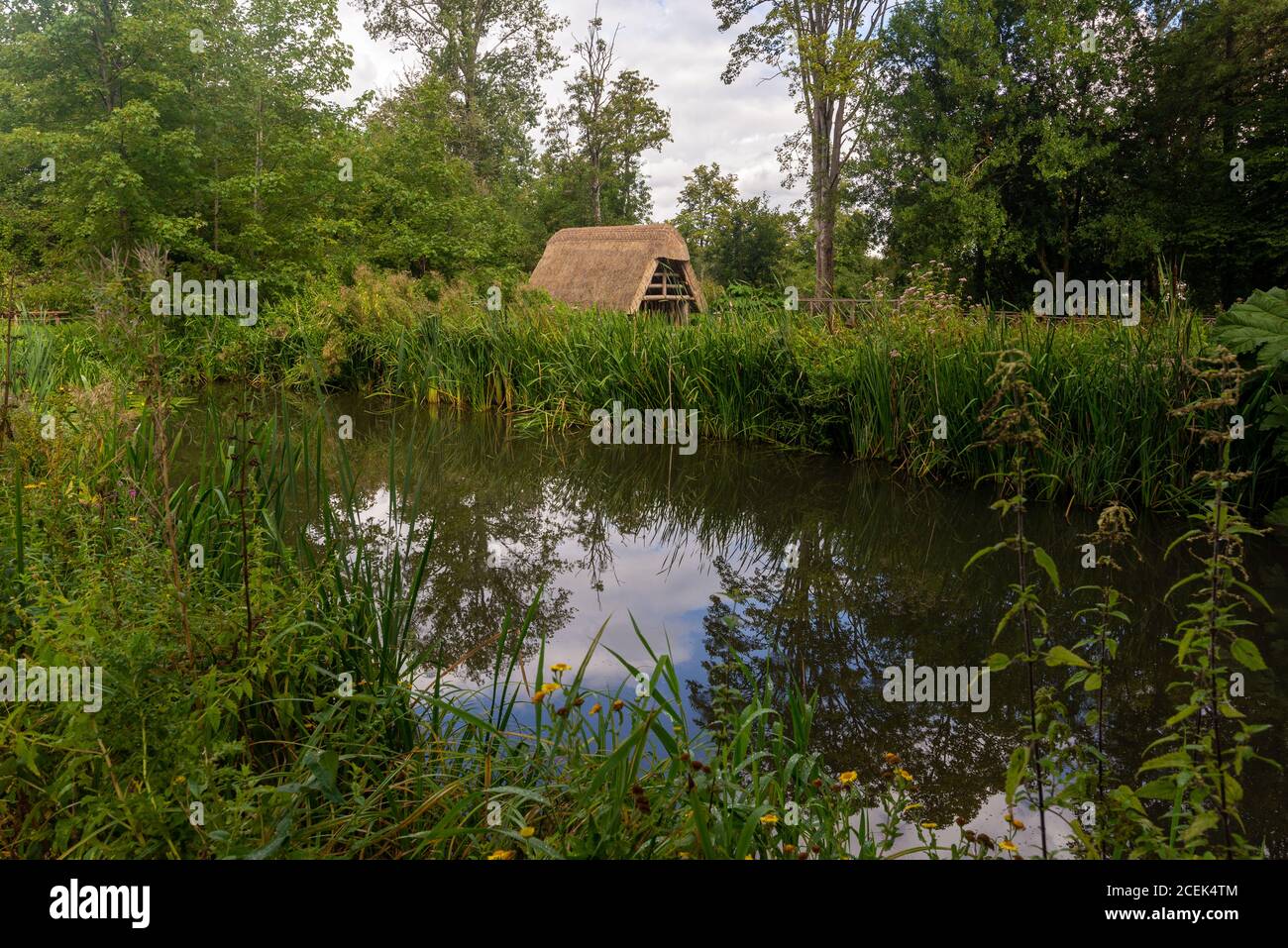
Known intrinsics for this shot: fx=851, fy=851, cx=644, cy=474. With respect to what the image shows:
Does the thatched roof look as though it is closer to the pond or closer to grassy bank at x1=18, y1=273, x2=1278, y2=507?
grassy bank at x1=18, y1=273, x2=1278, y2=507

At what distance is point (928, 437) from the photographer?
284 inches

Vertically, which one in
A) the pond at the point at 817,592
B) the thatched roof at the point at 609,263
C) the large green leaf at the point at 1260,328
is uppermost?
the thatched roof at the point at 609,263

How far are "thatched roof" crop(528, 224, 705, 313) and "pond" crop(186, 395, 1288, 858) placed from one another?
13.6m

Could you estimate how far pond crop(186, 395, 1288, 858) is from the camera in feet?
9.62

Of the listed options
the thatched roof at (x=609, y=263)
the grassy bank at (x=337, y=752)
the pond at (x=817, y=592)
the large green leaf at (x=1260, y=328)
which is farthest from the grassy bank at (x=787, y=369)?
the thatched roof at (x=609, y=263)

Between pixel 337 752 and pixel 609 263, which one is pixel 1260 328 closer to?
pixel 337 752

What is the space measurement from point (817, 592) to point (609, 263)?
18.2 m

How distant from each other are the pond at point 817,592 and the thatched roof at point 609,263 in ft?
44.6

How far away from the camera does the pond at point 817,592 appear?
2932 millimetres

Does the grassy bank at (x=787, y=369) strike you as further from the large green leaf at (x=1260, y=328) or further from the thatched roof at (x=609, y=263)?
the thatched roof at (x=609, y=263)

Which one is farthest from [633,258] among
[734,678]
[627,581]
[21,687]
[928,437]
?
[21,687]

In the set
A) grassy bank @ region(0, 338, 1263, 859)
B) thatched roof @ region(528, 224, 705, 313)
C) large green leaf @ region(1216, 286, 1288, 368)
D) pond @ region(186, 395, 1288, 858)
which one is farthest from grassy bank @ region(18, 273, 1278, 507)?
thatched roof @ region(528, 224, 705, 313)

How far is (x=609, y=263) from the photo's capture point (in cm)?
2158

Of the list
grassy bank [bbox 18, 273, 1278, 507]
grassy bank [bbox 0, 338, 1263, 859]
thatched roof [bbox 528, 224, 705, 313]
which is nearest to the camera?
grassy bank [bbox 0, 338, 1263, 859]
